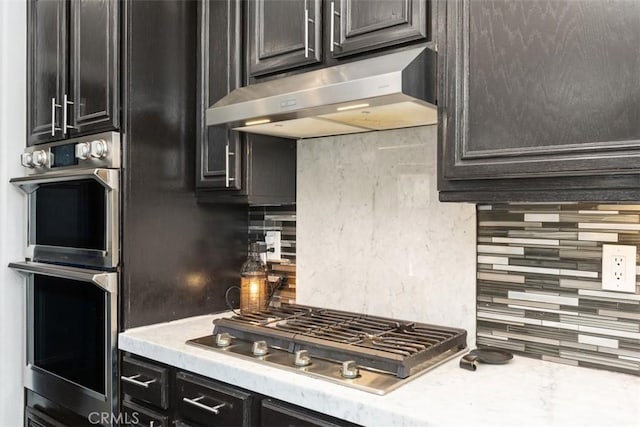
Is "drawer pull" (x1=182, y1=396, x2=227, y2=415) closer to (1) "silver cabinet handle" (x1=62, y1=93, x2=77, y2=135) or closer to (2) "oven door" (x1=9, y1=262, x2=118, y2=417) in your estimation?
(2) "oven door" (x1=9, y1=262, x2=118, y2=417)

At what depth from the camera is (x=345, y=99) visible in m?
1.35

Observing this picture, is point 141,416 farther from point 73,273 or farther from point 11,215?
point 11,215

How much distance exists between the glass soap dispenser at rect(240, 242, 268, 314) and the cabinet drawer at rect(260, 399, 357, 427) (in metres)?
0.68

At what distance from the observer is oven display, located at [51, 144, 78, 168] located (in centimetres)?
198

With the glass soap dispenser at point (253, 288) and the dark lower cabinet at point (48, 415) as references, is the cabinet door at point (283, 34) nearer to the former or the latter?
the glass soap dispenser at point (253, 288)

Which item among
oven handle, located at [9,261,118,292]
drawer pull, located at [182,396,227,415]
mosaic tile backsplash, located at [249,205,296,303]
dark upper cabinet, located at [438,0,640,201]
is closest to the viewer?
dark upper cabinet, located at [438,0,640,201]

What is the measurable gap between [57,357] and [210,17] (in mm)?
1491

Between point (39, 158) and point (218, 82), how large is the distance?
88 centimetres

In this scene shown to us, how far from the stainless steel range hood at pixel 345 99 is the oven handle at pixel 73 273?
0.66m

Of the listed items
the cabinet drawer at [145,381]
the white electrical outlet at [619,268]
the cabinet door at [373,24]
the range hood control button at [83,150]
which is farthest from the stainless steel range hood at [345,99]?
the cabinet drawer at [145,381]

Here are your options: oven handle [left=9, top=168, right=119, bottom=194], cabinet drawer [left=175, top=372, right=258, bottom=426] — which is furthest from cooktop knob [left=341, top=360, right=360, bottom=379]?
oven handle [left=9, top=168, right=119, bottom=194]

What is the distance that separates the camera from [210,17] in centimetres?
190

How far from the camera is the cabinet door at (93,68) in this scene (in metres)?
1.82

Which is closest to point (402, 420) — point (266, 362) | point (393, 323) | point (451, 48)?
point (266, 362)
